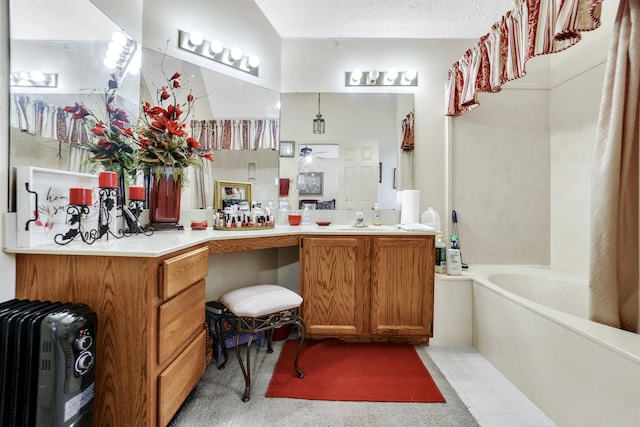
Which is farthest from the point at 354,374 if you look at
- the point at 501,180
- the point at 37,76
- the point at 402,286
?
the point at 37,76

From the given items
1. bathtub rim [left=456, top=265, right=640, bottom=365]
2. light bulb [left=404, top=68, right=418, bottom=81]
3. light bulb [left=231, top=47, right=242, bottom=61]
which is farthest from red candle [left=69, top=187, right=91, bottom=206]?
light bulb [left=404, top=68, right=418, bottom=81]

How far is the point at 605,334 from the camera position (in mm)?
1169

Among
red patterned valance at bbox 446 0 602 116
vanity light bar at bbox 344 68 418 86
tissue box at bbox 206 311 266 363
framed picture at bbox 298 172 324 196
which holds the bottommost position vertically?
tissue box at bbox 206 311 266 363

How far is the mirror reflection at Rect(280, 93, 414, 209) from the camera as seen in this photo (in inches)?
95.4

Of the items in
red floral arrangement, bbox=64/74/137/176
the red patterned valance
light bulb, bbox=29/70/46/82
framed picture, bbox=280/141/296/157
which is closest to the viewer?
light bulb, bbox=29/70/46/82

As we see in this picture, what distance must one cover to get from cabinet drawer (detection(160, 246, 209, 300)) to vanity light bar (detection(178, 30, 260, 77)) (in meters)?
1.54

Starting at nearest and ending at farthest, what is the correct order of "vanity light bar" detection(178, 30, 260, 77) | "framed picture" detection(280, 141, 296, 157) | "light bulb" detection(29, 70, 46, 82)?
"light bulb" detection(29, 70, 46, 82) → "vanity light bar" detection(178, 30, 260, 77) → "framed picture" detection(280, 141, 296, 157)

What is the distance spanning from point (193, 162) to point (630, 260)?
2371mm

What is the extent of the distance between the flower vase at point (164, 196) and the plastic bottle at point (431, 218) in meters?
1.92

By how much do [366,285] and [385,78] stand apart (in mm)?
1811

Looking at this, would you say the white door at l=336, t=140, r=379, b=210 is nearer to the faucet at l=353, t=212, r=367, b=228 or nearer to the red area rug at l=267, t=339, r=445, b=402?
the faucet at l=353, t=212, r=367, b=228

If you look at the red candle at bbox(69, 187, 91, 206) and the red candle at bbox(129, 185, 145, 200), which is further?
the red candle at bbox(129, 185, 145, 200)

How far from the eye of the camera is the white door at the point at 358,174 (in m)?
2.43

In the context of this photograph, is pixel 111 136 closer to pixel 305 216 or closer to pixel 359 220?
pixel 305 216
